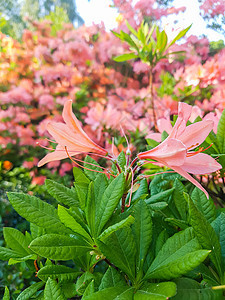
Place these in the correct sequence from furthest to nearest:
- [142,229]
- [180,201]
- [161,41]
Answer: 1. [161,41]
2. [180,201]
3. [142,229]

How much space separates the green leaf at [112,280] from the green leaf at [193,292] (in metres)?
0.09

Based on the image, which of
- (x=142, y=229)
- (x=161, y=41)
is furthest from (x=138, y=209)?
(x=161, y=41)

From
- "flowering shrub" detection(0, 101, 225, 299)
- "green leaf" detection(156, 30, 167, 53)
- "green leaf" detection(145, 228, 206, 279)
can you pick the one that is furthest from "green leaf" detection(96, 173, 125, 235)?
"green leaf" detection(156, 30, 167, 53)

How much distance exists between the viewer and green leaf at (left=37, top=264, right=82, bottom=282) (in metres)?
0.43

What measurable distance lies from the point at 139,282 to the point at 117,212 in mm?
123

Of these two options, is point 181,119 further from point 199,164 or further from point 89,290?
point 89,290

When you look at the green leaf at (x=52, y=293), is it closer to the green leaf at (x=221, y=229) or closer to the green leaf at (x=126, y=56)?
the green leaf at (x=221, y=229)

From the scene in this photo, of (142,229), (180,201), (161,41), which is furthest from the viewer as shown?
(161,41)

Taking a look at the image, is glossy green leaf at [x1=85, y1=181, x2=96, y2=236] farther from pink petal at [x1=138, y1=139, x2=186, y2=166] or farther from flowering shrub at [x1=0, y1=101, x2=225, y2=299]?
pink petal at [x1=138, y1=139, x2=186, y2=166]

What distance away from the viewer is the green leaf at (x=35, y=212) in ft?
1.39

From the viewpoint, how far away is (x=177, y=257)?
0.36 meters

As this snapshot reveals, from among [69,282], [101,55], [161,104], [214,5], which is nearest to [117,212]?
[69,282]

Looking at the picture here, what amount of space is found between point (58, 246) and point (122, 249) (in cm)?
10

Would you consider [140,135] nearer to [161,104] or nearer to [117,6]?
[161,104]
